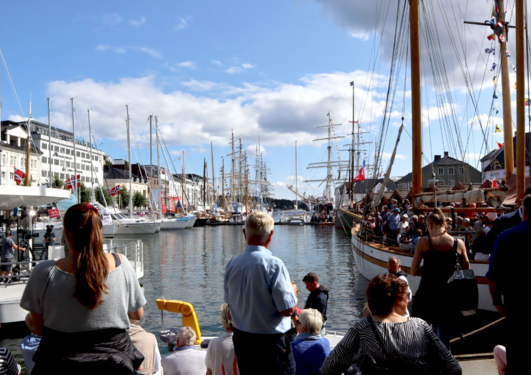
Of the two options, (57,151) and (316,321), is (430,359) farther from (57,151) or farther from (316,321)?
(57,151)

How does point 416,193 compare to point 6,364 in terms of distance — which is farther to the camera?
point 416,193

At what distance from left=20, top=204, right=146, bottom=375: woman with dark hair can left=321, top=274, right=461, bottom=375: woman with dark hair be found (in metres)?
1.46

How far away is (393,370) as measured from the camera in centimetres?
325

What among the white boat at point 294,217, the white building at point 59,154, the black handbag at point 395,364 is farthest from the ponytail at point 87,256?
the white building at point 59,154

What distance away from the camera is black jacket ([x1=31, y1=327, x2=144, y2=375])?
2869mm

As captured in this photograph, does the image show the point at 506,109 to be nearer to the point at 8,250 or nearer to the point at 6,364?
the point at 8,250

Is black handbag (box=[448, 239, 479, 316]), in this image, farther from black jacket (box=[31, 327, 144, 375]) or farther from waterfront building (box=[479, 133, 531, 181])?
waterfront building (box=[479, 133, 531, 181])

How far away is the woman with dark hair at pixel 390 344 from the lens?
3252 millimetres

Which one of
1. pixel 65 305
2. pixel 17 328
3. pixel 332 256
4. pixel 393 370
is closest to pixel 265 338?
pixel 393 370

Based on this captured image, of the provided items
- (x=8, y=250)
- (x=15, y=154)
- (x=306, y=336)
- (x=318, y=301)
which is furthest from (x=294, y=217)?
(x=306, y=336)

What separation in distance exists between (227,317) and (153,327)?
10298mm

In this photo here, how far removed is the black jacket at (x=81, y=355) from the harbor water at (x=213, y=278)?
9.90 m

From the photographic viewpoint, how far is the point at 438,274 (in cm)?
554

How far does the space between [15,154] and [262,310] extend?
85.6 metres
